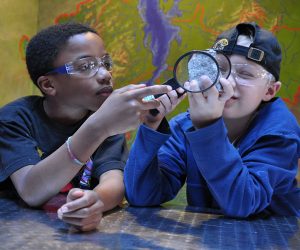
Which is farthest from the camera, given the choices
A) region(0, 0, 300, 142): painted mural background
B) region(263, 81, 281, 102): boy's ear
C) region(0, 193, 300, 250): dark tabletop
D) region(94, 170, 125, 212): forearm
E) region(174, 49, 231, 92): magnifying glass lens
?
region(0, 0, 300, 142): painted mural background

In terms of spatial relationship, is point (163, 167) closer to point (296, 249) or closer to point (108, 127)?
point (108, 127)

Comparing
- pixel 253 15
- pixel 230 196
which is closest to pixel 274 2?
pixel 253 15

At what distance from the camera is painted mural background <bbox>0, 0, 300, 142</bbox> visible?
116 inches

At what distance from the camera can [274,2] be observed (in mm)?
2986

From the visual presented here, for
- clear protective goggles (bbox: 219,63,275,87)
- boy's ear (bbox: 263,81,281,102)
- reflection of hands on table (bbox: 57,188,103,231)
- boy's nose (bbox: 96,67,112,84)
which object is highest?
clear protective goggles (bbox: 219,63,275,87)

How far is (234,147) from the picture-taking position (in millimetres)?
1134

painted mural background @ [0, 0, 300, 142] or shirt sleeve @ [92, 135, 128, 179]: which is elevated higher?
painted mural background @ [0, 0, 300, 142]

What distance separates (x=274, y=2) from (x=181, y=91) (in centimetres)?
224

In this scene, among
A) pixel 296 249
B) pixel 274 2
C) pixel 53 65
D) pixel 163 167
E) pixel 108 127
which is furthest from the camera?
pixel 274 2

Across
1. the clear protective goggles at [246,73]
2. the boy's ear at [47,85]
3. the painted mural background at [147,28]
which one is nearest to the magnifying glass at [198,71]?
the clear protective goggles at [246,73]

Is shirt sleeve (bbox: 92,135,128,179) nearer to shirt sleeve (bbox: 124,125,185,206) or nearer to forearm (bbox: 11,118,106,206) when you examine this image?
shirt sleeve (bbox: 124,125,185,206)

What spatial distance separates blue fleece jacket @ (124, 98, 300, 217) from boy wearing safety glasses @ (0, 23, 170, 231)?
11 centimetres

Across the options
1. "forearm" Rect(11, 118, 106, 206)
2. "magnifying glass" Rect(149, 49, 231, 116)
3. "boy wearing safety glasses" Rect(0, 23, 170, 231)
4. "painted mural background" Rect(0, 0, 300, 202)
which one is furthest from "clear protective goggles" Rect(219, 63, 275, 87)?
"painted mural background" Rect(0, 0, 300, 202)

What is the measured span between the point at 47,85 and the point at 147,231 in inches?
28.8
